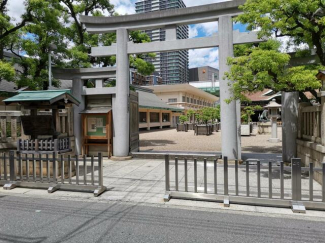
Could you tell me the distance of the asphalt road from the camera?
372cm

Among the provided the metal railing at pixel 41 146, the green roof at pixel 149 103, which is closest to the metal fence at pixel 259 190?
the metal railing at pixel 41 146

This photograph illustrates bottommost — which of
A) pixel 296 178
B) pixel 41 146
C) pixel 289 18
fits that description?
pixel 296 178

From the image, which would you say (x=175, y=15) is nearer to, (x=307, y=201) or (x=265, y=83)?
(x=265, y=83)

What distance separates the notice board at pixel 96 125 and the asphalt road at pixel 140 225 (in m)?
6.15

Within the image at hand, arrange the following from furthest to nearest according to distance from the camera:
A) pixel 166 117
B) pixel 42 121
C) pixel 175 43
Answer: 1. pixel 166 117
2. pixel 175 43
3. pixel 42 121

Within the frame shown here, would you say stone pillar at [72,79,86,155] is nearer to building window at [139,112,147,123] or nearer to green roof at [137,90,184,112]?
green roof at [137,90,184,112]

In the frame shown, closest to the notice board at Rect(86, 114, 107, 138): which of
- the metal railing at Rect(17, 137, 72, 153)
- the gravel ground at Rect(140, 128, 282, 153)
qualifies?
the gravel ground at Rect(140, 128, 282, 153)

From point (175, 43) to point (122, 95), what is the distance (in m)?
3.23

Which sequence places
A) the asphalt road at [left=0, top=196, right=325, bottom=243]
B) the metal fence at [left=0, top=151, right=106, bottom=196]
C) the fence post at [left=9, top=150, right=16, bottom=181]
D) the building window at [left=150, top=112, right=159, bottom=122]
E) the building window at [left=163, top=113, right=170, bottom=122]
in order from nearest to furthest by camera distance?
1. the asphalt road at [left=0, top=196, right=325, bottom=243]
2. the metal fence at [left=0, top=151, right=106, bottom=196]
3. the fence post at [left=9, top=150, right=16, bottom=181]
4. the building window at [left=150, top=112, right=159, bottom=122]
5. the building window at [left=163, top=113, right=170, bottom=122]

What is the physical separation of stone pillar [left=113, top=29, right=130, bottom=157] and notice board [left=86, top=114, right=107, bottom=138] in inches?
32.2

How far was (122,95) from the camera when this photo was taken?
10.5 m

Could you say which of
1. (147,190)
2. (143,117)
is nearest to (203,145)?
(147,190)

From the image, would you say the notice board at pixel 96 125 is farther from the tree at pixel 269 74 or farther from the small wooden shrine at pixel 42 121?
the tree at pixel 269 74

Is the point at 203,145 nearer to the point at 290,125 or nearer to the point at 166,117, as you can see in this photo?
the point at 290,125
